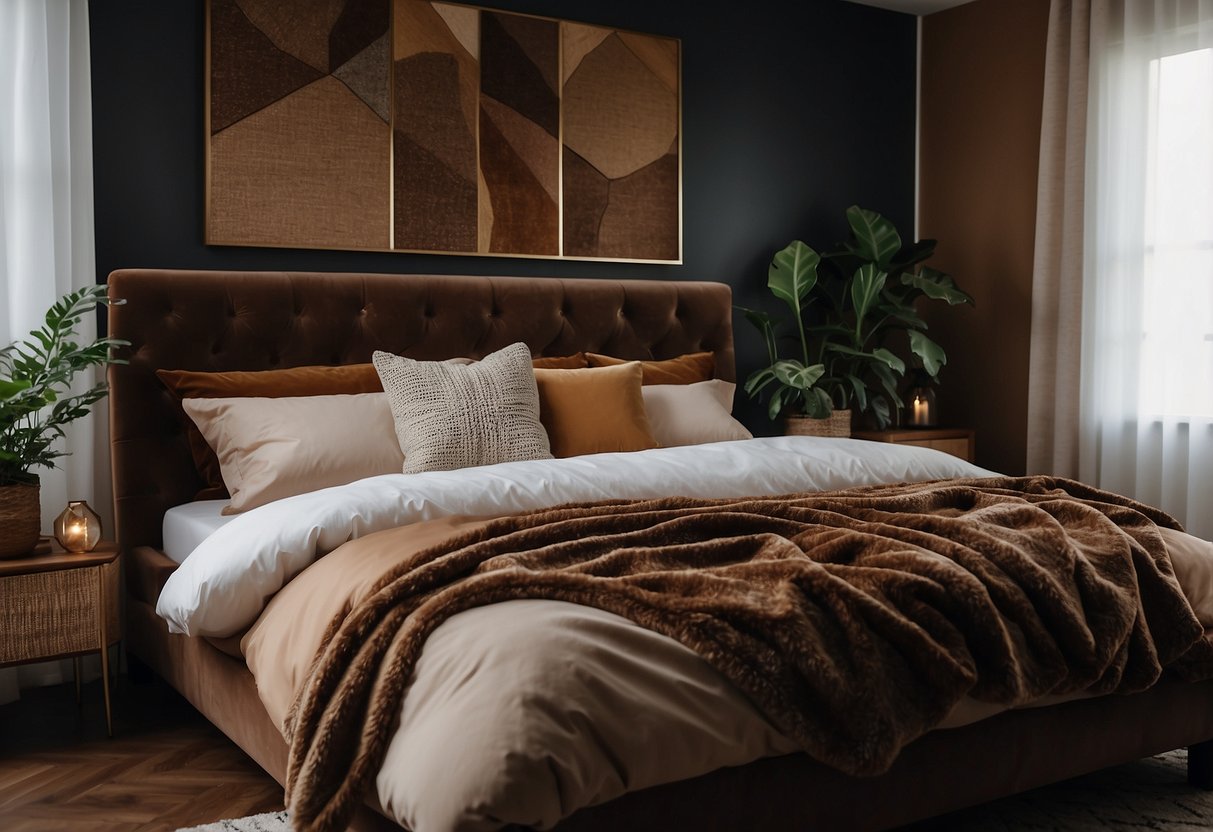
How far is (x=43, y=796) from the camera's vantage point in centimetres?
254

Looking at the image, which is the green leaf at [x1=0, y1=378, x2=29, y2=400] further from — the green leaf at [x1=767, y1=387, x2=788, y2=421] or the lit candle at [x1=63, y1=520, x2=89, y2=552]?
the green leaf at [x1=767, y1=387, x2=788, y2=421]

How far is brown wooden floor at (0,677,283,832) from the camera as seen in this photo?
7.95 feet

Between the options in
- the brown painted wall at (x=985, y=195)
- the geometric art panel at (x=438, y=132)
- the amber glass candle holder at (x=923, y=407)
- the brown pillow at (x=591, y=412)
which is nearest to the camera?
the brown pillow at (x=591, y=412)

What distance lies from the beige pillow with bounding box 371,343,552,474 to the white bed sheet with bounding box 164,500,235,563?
1.71 ft

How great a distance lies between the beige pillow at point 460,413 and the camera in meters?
3.11

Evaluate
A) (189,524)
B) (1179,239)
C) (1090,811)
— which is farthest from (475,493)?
(1179,239)

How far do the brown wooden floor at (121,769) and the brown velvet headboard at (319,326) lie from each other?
1.66 feet

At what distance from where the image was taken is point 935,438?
15.4 ft

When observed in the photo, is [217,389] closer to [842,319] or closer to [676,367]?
[676,367]

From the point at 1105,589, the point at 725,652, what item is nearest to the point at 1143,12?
the point at 1105,589

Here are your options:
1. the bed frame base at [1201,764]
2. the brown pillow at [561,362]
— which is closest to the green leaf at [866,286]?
the brown pillow at [561,362]

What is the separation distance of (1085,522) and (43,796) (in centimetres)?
232

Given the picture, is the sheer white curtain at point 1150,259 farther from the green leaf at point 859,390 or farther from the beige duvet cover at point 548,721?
the beige duvet cover at point 548,721

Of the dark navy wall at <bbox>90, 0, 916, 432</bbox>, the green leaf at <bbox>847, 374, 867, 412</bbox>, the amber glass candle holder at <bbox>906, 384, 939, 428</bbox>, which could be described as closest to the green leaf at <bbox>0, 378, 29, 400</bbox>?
the dark navy wall at <bbox>90, 0, 916, 432</bbox>
